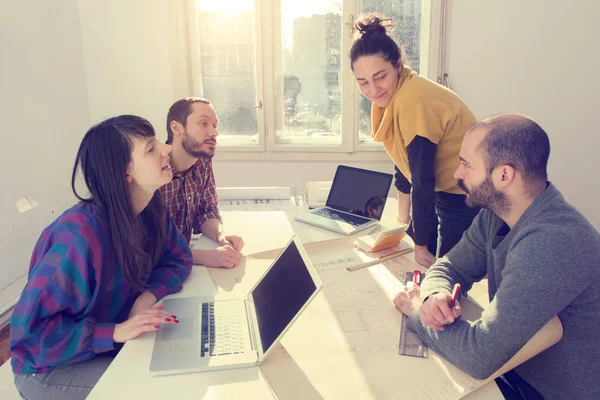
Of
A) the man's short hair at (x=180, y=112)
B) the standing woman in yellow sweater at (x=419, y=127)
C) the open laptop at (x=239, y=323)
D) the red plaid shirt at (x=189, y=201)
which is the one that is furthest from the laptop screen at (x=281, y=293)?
the man's short hair at (x=180, y=112)

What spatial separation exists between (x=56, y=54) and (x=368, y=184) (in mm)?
2487

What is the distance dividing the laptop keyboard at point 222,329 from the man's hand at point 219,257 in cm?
28

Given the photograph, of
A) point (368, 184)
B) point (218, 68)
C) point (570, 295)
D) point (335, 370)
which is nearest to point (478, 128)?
point (570, 295)

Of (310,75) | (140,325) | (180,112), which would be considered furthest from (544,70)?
(140,325)

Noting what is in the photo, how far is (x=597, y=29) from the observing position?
3.34m

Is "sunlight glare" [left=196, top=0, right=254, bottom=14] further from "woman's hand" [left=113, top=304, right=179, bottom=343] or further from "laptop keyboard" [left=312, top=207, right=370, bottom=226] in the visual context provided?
"woman's hand" [left=113, top=304, right=179, bottom=343]

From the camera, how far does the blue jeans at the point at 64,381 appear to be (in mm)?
1140

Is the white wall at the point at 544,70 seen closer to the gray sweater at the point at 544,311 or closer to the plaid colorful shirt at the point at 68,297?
the gray sweater at the point at 544,311

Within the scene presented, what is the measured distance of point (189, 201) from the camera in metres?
2.04

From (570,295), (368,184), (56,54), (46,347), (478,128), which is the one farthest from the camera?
(56,54)

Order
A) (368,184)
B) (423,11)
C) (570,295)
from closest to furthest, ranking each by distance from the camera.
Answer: (570,295), (368,184), (423,11)

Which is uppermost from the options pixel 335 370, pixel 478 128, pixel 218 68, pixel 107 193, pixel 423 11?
pixel 423 11

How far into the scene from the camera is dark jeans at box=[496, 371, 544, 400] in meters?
1.08

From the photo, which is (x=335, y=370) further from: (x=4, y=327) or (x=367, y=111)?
(x=367, y=111)
